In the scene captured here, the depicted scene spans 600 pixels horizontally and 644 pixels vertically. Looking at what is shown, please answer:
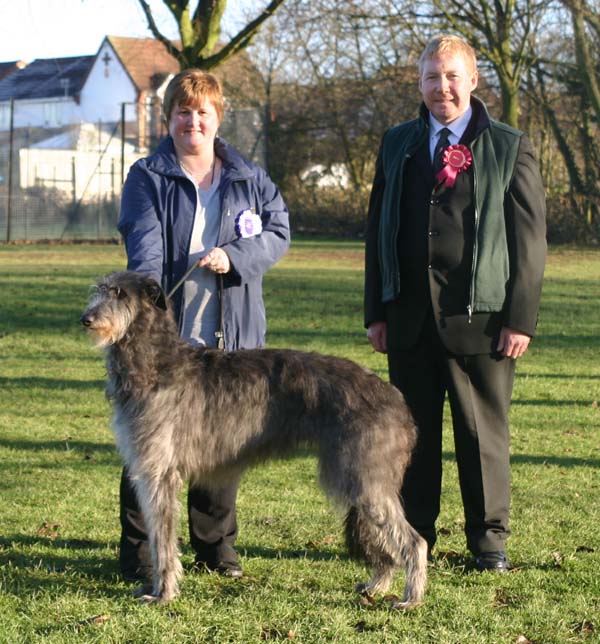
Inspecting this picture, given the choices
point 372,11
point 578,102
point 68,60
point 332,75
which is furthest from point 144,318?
point 68,60

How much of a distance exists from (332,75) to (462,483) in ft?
104

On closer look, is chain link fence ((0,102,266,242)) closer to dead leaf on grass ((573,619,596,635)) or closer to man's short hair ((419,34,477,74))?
man's short hair ((419,34,477,74))

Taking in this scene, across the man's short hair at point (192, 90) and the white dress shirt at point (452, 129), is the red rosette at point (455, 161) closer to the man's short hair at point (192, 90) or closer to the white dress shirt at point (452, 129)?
the white dress shirt at point (452, 129)

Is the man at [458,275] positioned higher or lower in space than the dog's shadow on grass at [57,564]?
higher

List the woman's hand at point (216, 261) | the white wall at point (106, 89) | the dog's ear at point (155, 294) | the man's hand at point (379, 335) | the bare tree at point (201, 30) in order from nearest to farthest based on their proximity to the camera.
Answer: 1. the dog's ear at point (155, 294)
2. the woman's hand at point (216, 261)
3. the man's hand at point (379, 335)
4. the bare tree at point (201, 30)
5. the white wall at point (106, 89)

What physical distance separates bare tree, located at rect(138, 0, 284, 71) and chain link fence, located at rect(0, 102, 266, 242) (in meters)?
9.82

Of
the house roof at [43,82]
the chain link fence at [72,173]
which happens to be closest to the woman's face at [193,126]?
the chain link fence at [72,173]

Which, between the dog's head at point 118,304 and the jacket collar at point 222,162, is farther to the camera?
the jacket collar at point 222,162

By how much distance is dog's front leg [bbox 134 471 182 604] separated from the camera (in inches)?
189

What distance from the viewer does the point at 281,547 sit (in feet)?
19.2

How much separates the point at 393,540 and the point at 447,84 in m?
2.36

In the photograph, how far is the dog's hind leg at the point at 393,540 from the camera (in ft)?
15.8

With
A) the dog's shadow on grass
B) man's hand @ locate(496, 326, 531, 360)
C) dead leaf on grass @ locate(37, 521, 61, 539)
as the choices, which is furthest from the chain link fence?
man's hand @ locate(496, 326, 531, 360)

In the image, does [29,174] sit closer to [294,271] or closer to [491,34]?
[294,271]
